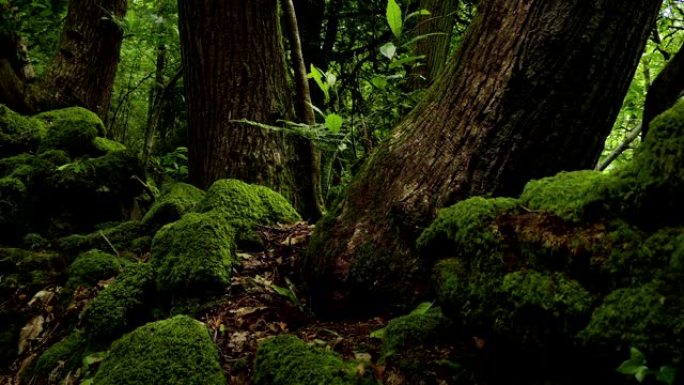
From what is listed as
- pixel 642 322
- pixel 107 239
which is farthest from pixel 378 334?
pixel 107 239

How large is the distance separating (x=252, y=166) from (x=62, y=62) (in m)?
4.04

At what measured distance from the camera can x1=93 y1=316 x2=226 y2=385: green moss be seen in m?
2.18

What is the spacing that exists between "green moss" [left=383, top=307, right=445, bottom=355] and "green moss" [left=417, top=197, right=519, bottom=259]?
0.32 metres

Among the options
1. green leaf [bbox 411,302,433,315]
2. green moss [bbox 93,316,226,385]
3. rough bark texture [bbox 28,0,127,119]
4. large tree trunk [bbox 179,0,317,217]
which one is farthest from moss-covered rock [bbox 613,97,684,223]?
rough bark texture [bbox 28,0,127,119]

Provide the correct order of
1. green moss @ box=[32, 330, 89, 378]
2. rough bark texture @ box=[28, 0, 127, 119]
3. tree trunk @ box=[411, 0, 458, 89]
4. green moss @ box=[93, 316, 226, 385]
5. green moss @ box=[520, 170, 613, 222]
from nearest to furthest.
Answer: green moss @ box=[520, 170, 613, 222] < green moss @ box=[93, 316, 226, 385] < green moss @ box=[32, 330, 89, 378] < tree trunk @ box=[411, 0, 458, 89] < rough bark texture @ box=[28, 0, 127, 119]

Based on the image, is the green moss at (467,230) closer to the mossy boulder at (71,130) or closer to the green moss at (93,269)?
the green moss at (93,269)

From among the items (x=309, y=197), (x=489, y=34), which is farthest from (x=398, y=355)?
(x=309, y=197)

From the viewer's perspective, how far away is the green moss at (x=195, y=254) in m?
2.94

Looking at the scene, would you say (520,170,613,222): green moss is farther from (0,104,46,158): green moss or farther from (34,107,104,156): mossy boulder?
(0,104,46,158): green moss

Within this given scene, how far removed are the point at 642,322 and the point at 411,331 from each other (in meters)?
0.98

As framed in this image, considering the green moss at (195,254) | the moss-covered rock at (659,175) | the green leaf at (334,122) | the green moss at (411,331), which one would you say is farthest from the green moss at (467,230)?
the green moss at (195,254)

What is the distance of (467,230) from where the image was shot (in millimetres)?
1921

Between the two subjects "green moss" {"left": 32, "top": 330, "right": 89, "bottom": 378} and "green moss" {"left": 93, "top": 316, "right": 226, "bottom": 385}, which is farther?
"green moss" {"left": 32, "top": 330, "right": 89, "bottom": 378}

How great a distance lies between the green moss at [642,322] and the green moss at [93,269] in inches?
131
